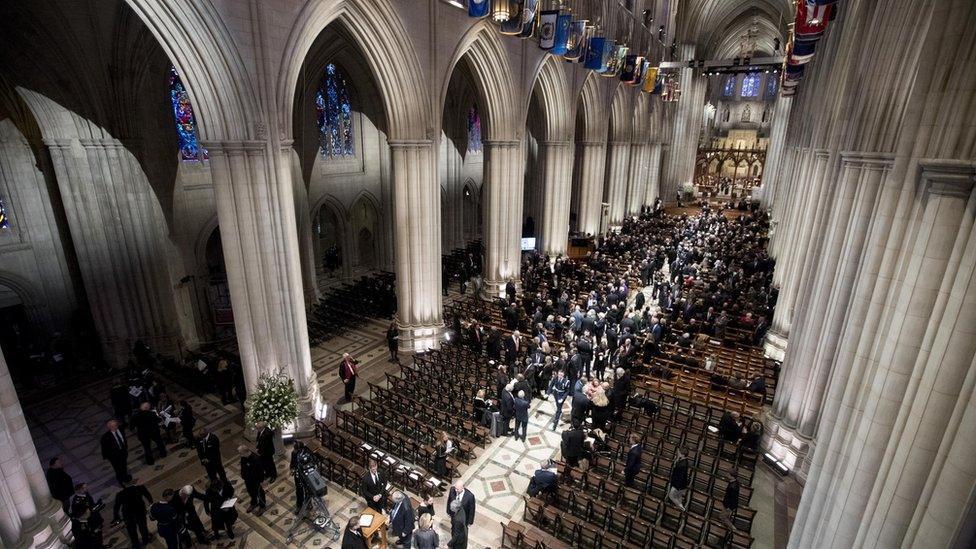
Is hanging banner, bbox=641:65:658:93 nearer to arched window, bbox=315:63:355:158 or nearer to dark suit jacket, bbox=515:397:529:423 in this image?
arched window, bbox=315:63:355:158

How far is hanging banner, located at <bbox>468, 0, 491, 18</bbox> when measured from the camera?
1235 cm

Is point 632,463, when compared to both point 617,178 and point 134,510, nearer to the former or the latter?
point 134,510

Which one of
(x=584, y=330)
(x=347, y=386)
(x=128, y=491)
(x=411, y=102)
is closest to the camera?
(x=128, y=491)

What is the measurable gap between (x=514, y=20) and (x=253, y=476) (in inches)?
508

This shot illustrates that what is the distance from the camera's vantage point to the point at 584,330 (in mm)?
14492

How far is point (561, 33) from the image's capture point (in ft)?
52.0

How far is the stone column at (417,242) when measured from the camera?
46.6 feet

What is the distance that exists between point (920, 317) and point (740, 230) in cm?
2908

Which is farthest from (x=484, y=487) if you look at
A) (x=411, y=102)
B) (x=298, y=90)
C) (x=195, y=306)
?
(x=298, y=90)

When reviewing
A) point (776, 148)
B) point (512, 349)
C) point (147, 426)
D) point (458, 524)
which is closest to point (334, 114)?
point (512, 349)

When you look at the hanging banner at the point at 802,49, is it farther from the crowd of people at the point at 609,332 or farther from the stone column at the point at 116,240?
the stone column at the point at 116,240

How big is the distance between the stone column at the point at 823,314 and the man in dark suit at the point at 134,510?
12374mm

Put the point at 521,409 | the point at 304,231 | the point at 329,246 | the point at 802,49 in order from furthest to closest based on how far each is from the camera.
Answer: the point at 329,246, the point at 304,231, the point at 802,49, the point at 521,409

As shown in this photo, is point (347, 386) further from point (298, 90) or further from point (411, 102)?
point (298, 90)
